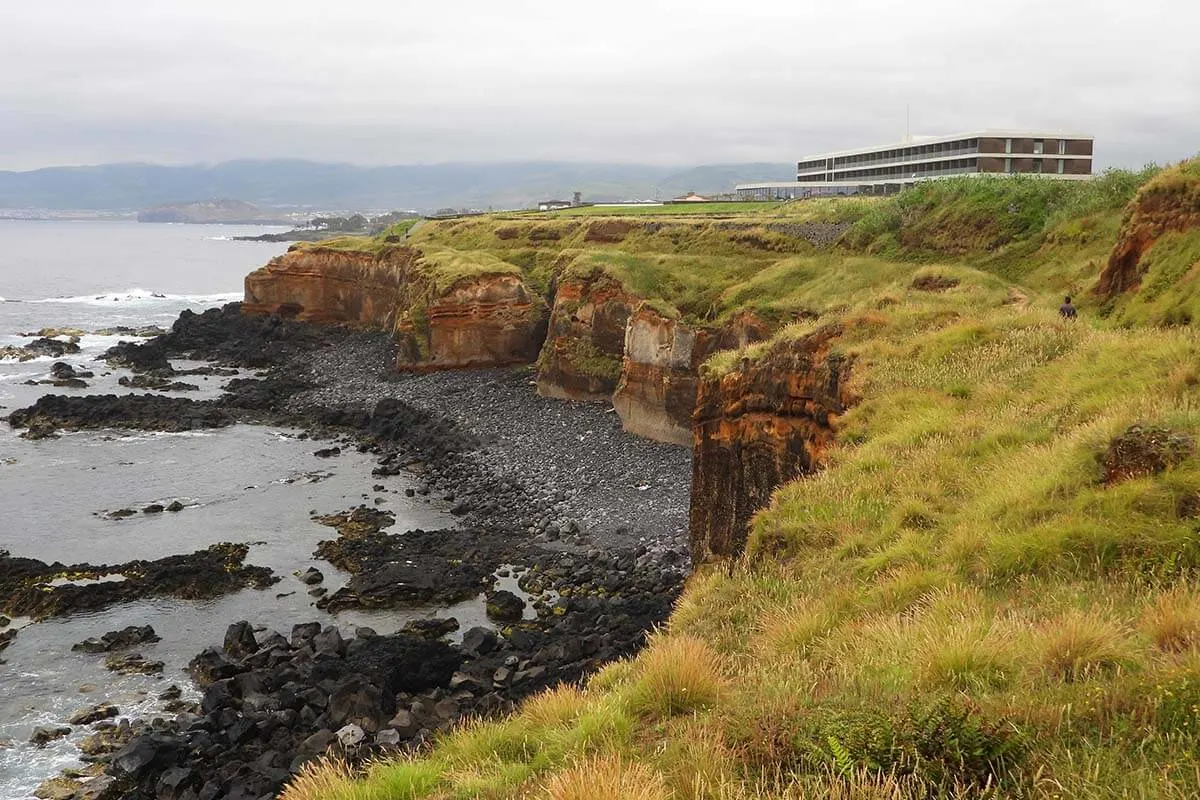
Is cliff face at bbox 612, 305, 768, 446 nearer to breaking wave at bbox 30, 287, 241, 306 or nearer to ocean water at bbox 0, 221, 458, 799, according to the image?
ocean water at bbox 0, 221, 458, 799

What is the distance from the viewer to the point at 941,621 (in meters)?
6.99

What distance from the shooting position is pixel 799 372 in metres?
17.2

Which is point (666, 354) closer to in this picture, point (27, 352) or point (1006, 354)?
point (1006, 354)

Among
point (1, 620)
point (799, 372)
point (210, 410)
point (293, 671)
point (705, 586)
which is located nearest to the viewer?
point (705, 586)

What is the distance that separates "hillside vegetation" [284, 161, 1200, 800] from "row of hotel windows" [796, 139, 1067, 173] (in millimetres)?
48019

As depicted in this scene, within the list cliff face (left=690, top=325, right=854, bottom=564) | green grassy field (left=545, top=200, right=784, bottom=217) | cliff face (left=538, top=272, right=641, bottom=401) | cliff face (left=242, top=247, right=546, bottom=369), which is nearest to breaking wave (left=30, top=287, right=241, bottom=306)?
green grassy field (left=545, top=200, right=784, bottom=217)

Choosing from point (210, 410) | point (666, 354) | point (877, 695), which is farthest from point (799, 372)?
point (210, 410)

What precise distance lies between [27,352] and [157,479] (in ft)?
128

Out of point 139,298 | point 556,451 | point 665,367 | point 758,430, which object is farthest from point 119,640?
point 139,298

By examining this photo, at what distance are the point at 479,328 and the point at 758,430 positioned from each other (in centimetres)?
3385

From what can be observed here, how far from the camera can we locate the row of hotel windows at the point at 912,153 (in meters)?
58.6

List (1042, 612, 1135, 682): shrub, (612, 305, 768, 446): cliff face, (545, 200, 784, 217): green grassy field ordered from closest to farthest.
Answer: (1042, 612, 1135, 682): shrub, (612, 305, 768, 446): cliff face, (545, 200, 784, 217): green grassy field

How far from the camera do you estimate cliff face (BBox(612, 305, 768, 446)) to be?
34812 mm

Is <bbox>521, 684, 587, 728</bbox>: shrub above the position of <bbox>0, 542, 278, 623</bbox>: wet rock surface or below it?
above
